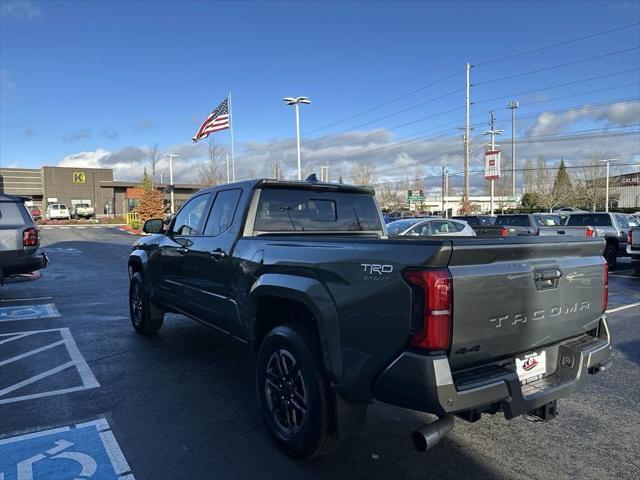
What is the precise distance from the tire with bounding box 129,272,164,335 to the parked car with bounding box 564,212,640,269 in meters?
14.2

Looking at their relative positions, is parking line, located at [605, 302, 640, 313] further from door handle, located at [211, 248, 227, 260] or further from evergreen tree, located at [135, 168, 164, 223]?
evergreen tree, located at [135, 168, 164, 223]

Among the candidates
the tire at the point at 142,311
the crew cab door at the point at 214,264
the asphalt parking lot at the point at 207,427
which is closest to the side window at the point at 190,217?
the crew cab door at the point at 214,264

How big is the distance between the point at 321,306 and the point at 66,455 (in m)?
2.10

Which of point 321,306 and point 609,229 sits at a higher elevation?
point 321,306

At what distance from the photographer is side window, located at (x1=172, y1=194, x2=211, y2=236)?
5.45m

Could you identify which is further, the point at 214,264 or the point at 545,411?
the point at 214,264

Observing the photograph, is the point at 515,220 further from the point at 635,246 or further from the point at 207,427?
the point at 207,427

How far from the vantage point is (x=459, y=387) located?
2.63m

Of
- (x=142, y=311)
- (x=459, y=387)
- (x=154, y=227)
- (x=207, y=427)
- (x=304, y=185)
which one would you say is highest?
(x=304, y=185)

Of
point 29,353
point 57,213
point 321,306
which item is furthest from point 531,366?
point 57,213

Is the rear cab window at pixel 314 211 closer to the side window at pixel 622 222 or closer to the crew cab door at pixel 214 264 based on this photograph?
the crew cab door at pixel 214 264

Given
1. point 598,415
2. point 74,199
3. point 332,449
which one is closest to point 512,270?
point 332,449

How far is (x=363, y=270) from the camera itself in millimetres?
2898

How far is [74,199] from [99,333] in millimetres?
68290
